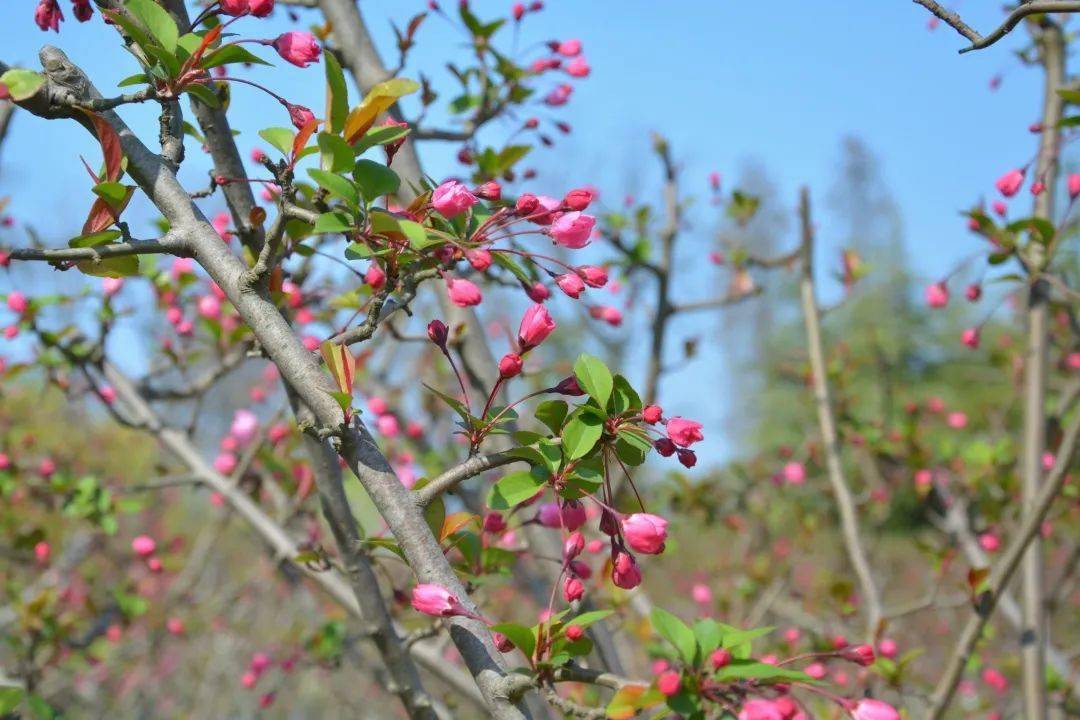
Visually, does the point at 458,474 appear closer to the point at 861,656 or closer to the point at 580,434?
the point at 580,434

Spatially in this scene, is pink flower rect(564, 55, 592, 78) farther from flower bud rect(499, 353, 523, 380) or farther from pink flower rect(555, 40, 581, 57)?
flower bud rect(499, 353, 523, 380)

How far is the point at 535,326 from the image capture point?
3.40 feet

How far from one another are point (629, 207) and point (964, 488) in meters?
1.57

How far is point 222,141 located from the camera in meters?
1.22

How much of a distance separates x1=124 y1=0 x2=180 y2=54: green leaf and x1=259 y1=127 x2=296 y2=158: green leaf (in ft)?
0.43

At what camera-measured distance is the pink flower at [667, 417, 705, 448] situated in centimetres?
95

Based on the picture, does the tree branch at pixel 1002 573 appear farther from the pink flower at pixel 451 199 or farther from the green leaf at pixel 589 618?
the pink flower at pixel 451 199

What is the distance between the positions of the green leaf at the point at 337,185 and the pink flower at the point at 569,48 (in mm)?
1516

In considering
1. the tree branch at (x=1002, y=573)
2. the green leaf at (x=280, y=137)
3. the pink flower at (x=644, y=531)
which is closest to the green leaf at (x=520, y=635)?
the pink flower at (x=644, y=531)

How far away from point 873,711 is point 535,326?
57 centimetres

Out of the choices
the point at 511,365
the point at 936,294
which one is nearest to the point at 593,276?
the point at 511,365

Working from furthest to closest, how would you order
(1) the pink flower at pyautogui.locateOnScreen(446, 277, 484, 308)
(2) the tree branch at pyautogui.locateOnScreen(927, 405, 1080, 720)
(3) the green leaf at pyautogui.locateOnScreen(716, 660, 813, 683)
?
(2) the tree branch at pyautogui.locateOnScreen(927, 405, 1080, 720)
(1) the pink flower at pyautogui.locateOnScreen(446, 277, 484, 308)
(3) the green leaf at pyautogui.locateOnScreen(716, 660, 813, 683)

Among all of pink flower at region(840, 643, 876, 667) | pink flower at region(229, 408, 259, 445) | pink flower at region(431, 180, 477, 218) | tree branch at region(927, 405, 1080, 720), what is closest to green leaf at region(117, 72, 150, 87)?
pink flower at region(431, 180, 477, 218)

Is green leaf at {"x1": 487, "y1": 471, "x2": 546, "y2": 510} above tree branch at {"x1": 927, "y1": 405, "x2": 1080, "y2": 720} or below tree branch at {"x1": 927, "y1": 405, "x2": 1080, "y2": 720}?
above
